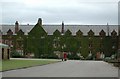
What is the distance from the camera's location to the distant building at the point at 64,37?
3903 inches

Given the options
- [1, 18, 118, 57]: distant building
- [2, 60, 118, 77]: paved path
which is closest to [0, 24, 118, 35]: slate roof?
[1, 18, 118, 57]: distant building

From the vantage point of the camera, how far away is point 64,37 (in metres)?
102

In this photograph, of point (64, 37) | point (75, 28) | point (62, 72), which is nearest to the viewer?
point (62, 72)

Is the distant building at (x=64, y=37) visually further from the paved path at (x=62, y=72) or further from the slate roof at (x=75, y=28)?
the paved path at (x=62, y=72)

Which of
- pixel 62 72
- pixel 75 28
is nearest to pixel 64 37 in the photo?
pixel 75 28

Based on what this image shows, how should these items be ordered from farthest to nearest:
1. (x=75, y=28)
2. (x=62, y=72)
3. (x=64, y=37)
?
(x=75, y=28)
(x=64, y=37)
(x=62, y=72)

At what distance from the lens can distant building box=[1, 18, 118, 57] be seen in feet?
325

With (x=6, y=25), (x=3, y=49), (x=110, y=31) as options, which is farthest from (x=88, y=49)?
(x=3, y=49)

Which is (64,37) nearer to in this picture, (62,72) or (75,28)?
(75,28)

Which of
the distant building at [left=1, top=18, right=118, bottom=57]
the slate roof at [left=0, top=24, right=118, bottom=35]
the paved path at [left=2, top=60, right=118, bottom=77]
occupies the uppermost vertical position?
the slate roof at [left=0, top=24, right=118, bottom=35]

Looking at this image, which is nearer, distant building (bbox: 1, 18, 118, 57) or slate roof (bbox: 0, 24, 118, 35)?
distant building (bbox: 1, 18, 118, 57)

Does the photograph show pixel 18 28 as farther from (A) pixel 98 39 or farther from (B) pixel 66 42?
(A) pixel 98 39

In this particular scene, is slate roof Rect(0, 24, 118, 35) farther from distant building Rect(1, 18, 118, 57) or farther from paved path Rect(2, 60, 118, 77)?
paved path Rect(2, 60, 118, 77)

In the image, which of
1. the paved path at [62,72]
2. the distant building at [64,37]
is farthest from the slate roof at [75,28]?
the paved path at [62,72]
